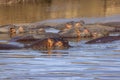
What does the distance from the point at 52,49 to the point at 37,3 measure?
2849 cm

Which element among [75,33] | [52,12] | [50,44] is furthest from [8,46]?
[52,12]

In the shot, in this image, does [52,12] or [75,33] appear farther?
[52,12]

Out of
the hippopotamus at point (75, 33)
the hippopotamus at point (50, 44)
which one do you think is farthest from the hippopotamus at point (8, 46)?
the hippopotamus at point (75, 33)

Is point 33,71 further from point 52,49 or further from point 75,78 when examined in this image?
point 52,49

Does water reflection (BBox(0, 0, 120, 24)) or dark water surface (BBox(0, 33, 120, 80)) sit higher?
dark water surface (BBox(0, 33, 120, 80))

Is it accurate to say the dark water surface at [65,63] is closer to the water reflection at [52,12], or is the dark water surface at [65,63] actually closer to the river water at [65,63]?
the river water at [65,63]

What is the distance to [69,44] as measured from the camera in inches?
625

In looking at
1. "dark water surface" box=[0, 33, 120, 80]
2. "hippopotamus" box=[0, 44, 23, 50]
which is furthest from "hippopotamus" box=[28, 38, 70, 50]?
"hippopotamus" box=[0, 44, 23, 50]

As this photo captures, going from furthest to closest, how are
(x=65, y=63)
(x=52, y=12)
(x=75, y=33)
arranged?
(x=52, y=12) < (x=75, y=33) < (x=65, y=63)

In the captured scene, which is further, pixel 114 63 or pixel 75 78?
pixel 114 63

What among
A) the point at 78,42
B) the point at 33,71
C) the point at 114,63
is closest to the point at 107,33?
the point at 78,42

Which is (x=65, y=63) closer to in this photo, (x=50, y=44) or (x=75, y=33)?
(x=50, y=44)

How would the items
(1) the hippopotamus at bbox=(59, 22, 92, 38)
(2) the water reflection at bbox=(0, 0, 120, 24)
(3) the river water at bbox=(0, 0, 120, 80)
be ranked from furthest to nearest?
(2) the water reflection at bbox=(0, 0, 120, 24)
(1) the hippopotamus at bbox=(59, 22, 92, 38)
(3) the river water at bbox=(0, 0, 120, 80)

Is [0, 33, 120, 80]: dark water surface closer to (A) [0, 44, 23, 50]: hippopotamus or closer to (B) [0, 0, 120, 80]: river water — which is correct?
(B) [0, 0, 120, 80]: river water
